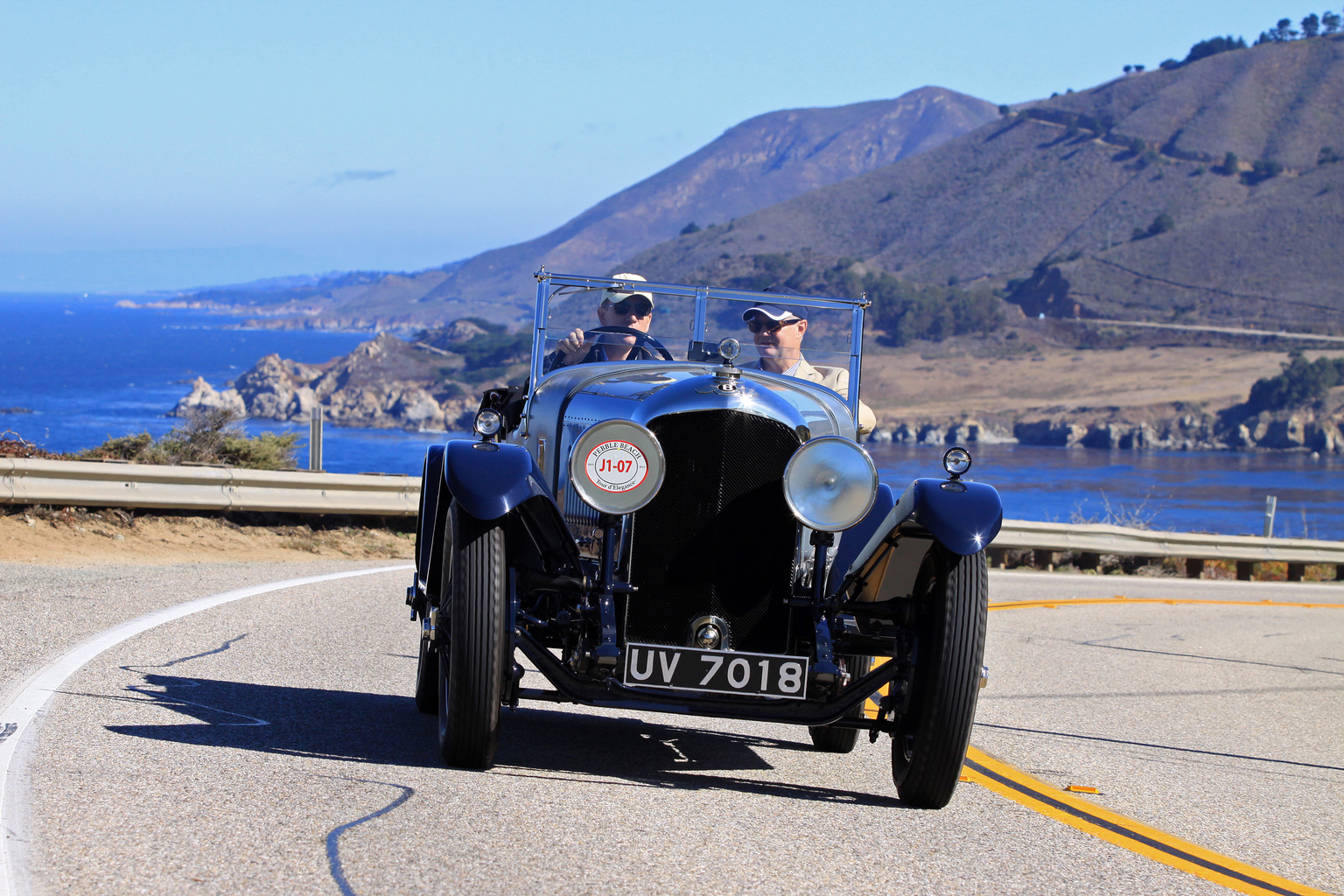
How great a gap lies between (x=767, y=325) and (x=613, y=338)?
2.55ft

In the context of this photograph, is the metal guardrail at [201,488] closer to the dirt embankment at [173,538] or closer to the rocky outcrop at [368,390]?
the dirt embankment at [173,538]

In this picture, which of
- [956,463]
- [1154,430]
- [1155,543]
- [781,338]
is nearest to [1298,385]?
[1154,430]

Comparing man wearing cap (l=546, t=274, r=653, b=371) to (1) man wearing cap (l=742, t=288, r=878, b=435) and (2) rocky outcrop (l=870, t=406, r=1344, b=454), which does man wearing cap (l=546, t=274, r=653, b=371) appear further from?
(2) rocky outcrop (l=870, t=406, r=1344, b=454)

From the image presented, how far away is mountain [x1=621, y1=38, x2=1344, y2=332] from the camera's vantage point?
5148 inches

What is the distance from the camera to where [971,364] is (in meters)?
129

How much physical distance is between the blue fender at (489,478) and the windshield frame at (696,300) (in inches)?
53.6

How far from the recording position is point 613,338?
20.8 ft

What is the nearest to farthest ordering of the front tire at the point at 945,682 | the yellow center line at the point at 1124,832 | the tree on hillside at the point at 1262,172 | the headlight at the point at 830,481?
1. the yellow center line at the point at 1124,832
2. the front tire at the point at 945,682
3. the headlight at the point at 830,481
4. the tree on hillside at the point at 1262,172

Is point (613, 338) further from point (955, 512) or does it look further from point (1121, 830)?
point (1121, 830)

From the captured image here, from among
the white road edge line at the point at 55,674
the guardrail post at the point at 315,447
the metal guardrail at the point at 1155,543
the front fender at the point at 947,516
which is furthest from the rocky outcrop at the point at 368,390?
the front fender at the point at 947,516

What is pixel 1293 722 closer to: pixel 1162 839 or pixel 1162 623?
pixel 1162 839

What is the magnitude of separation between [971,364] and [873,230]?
6153cm

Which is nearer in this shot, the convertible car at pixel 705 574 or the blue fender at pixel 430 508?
the convertible car at pixel 705 574

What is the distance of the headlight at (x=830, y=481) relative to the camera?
4617 mm
